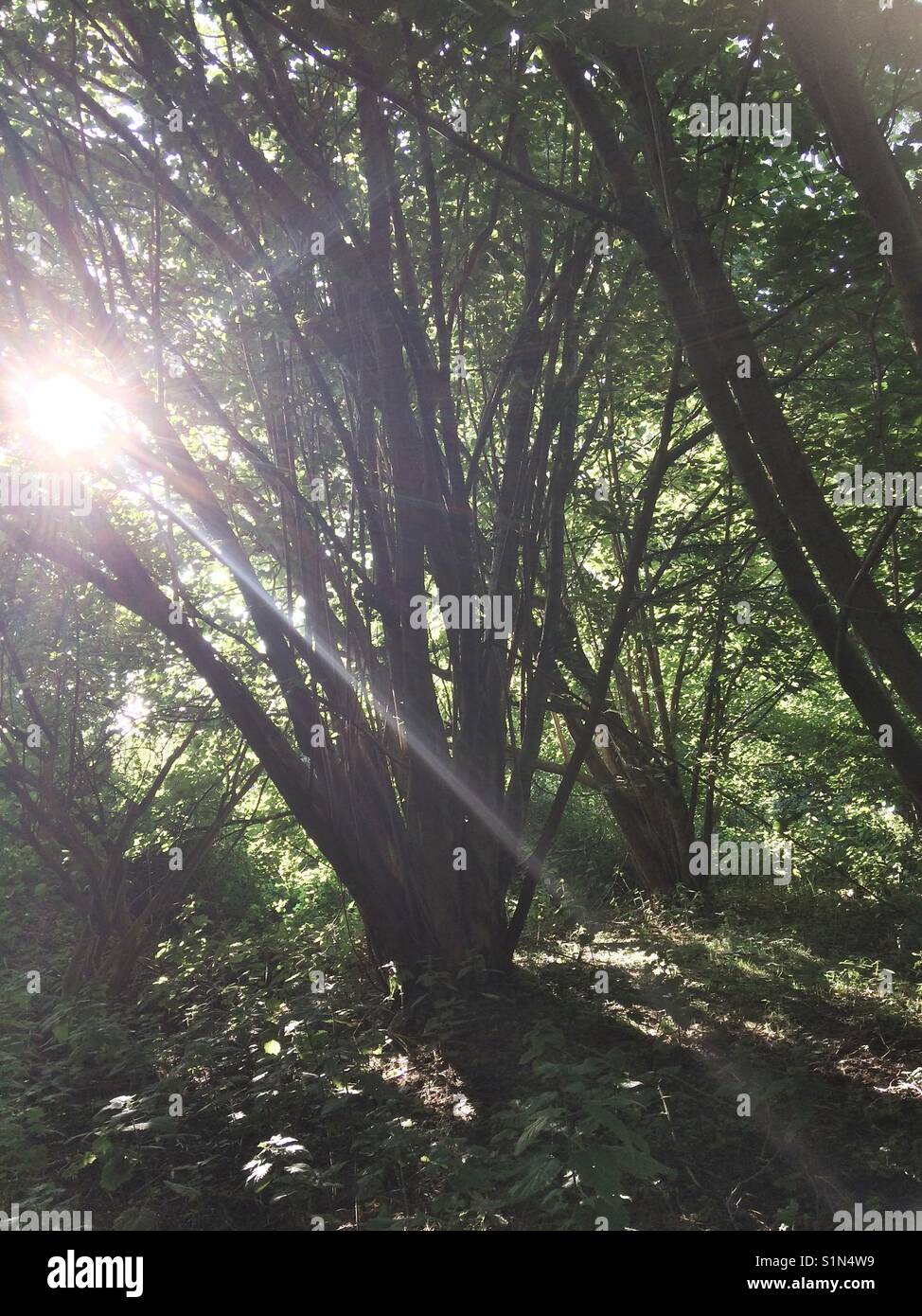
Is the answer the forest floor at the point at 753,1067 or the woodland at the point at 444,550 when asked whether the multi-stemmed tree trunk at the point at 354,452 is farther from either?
the forest floor at the point at 753,1067

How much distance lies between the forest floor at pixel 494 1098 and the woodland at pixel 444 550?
2 centimetres

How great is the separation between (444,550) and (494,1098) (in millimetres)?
2329

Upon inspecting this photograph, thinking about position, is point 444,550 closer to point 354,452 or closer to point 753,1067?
point 354,452

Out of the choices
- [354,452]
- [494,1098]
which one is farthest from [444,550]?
[494,1098]

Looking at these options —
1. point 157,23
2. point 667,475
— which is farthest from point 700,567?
point 157,23

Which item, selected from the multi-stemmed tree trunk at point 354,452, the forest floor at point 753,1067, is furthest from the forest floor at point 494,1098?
the multi-stemmed tree trunk at point 354,452

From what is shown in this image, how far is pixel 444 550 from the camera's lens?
4.39 meters

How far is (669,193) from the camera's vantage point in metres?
3.05

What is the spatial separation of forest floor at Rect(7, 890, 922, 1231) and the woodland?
0.07 feet

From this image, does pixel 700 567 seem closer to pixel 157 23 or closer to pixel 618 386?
pixel 618 386

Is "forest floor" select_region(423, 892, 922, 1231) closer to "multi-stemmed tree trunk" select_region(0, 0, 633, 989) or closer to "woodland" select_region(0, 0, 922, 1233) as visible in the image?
"woodland" select_region(0, 0, 922, 1233)

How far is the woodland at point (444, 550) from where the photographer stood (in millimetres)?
2838
